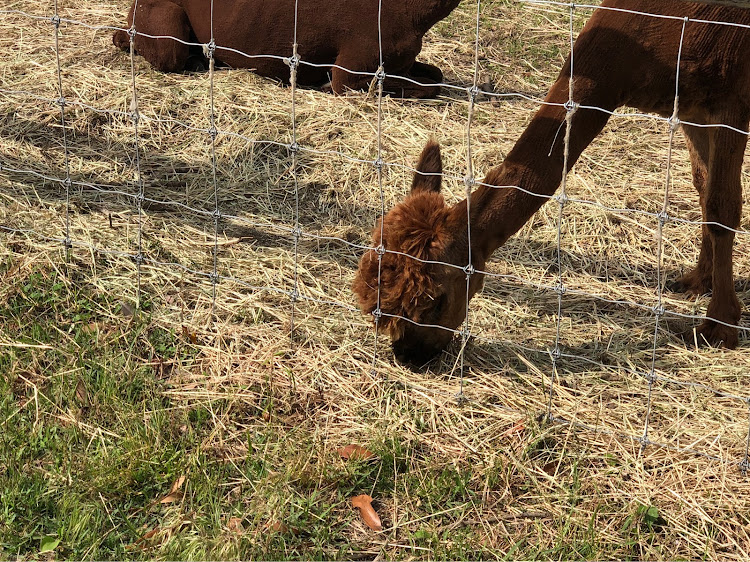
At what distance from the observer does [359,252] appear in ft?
17.6

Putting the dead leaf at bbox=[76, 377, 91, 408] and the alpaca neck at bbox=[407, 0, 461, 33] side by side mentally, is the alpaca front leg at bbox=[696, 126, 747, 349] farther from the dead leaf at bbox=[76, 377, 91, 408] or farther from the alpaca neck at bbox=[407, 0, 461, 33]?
the alpaca neck at bbox=[407, 0, 461, 33]

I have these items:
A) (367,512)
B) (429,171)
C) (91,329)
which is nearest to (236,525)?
(367,512)

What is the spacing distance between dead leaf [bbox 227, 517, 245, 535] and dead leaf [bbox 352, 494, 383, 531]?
43 centimetres

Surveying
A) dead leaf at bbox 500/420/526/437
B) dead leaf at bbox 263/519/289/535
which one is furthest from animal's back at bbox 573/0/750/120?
dead leaf at bbox 263/519/289/535

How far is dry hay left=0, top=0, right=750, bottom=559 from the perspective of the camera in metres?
3.73

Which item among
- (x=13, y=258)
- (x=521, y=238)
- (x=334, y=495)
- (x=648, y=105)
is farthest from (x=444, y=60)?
(x=334, y=495)

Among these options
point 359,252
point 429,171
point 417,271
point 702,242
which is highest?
point 429,171

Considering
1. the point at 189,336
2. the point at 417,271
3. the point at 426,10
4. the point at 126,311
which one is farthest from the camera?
the point at 426,10

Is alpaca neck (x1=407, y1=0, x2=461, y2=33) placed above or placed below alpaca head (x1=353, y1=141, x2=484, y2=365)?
above

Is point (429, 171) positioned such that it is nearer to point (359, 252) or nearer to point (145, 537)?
point (359, 252)

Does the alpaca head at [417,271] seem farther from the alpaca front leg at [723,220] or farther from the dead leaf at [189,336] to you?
the alpaca front leg at [723,220]

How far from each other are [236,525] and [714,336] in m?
2.56

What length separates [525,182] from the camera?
13.3ft

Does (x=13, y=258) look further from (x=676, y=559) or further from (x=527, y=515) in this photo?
(x=676, y=559)
